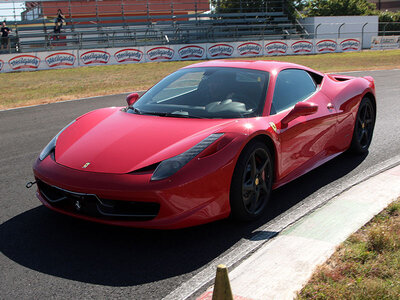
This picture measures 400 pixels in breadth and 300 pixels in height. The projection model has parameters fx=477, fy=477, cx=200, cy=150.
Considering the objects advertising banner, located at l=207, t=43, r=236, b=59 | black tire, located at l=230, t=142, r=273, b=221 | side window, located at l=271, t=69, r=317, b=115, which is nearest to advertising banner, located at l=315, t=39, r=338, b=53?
advertising banner, located at l=207, t=43, r=236, b=59

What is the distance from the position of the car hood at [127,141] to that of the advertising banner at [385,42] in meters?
35.1

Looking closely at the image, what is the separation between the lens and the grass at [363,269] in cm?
261

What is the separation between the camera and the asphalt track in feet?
9.73

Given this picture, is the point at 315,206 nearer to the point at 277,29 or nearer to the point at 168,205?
the point at 168,205

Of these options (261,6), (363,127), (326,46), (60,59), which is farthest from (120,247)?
(261,6)

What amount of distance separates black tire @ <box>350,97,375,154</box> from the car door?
28.6 inches

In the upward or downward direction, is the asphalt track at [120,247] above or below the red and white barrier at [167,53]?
below

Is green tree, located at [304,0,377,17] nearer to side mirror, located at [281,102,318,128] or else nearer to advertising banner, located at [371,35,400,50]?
advertising banner, located at [371,35,400,50]

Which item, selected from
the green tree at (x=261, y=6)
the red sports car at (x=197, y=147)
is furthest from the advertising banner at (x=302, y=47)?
the red sports car at (x=197, y=147)

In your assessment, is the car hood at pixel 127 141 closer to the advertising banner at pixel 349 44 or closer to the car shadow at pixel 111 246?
the car shadow at pixel 111 246

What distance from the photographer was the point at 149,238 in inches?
143

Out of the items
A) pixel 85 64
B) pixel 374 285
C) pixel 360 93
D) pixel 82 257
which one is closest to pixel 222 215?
pixel 82 257

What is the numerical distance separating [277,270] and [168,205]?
2.88 feet

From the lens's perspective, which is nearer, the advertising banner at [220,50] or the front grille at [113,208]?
the front grille at [113,208]
